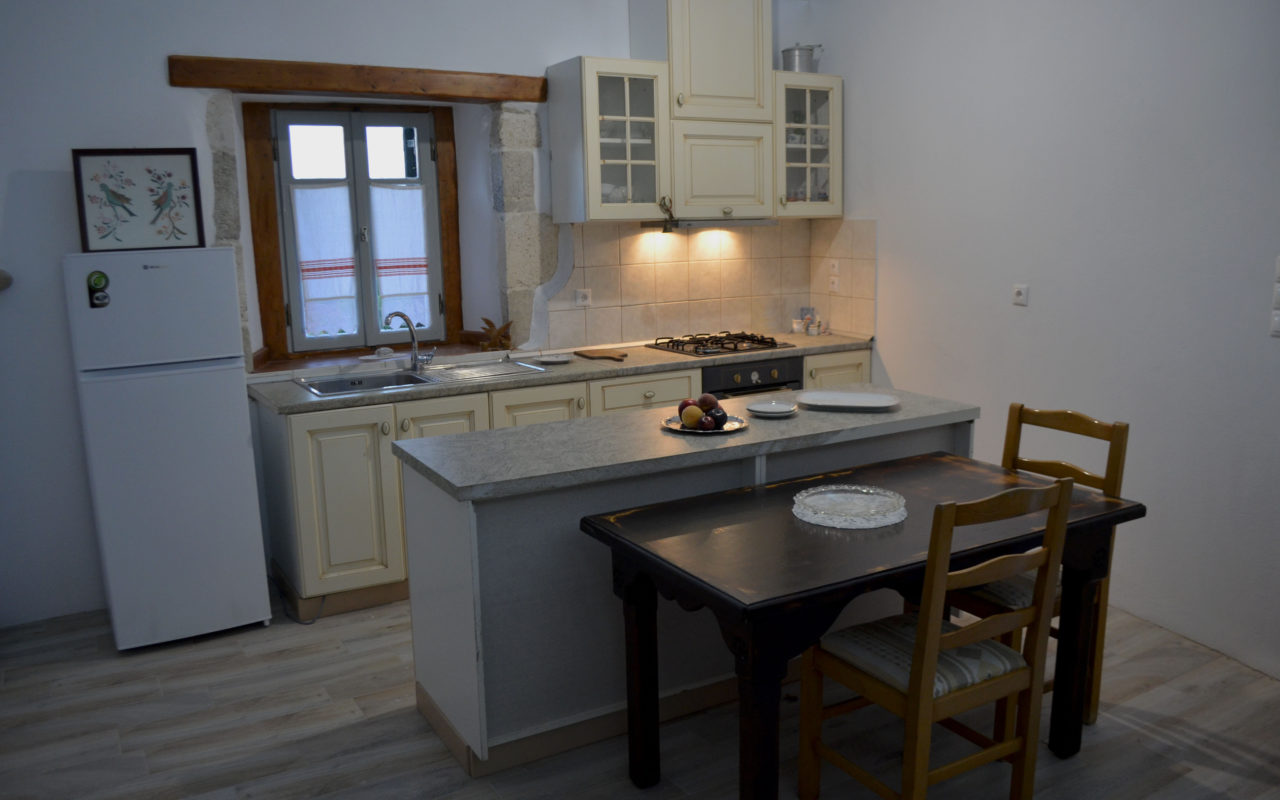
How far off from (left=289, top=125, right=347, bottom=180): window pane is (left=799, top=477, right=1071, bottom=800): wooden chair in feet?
10.4

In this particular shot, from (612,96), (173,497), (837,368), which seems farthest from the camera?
(837,368)

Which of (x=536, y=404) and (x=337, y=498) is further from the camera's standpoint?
(x=536, y=404)

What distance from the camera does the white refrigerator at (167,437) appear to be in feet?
11.0

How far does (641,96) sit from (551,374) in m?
1.32

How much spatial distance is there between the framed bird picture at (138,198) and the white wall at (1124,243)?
3049 millimetres

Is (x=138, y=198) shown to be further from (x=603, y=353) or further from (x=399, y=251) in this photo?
(x=603, y=353)

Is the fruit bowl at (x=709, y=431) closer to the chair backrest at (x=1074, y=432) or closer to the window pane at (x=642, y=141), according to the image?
the chair backrest at (x=1074, y=432)

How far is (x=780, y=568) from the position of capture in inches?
84.6

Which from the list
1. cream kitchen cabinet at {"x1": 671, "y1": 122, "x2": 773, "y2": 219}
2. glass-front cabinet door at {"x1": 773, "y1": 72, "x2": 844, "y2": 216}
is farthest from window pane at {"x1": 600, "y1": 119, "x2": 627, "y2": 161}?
glass-front cabinet door at {"x1": 773, "y1": 72, "x2": 844, "y2": 216}

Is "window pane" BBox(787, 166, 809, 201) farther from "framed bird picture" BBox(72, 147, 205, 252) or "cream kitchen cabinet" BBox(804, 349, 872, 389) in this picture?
"framed bird picture" BBox(72, 147, 205, 252)

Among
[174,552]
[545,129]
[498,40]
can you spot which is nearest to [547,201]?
[545,129]

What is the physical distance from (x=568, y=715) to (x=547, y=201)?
101 inches

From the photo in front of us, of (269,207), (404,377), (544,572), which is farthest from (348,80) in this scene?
(544,572)

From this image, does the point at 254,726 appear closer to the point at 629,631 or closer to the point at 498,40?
the point at 629,631
